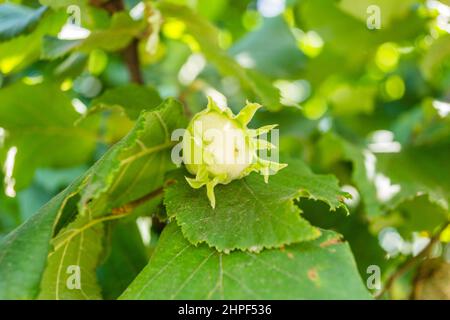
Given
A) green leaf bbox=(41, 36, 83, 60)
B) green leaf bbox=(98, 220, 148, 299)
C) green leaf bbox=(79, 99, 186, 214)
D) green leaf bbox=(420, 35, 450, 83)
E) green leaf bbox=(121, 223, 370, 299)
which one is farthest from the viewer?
green leaf bbox=(420, 35, 450, 83)

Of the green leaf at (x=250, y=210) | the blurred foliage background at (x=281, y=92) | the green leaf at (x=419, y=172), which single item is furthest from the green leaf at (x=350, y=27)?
the green leaf at (x=250, y=210)

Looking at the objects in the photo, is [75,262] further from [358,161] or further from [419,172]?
[419,172]

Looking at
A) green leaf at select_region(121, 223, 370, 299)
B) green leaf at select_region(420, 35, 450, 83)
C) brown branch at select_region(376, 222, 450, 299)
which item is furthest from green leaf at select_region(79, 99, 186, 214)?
green leaf at select_region(420, 35, 450, 83)

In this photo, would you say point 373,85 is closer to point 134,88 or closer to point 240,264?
point 134,88

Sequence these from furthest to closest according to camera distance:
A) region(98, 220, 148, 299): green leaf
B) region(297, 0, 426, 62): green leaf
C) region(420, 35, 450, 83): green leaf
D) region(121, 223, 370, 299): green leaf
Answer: region(297, 0, 426, 62): green leaf → region(420, 35, 450, 83): green leaf → region(98, 220, 148, 299): green leaf → region(121, 223, 370, 299): green leaf

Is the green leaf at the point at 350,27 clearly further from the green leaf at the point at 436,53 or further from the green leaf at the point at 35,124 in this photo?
the green leaf at the point at 35,124

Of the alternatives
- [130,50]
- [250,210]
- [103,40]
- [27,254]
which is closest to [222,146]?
[250,210]

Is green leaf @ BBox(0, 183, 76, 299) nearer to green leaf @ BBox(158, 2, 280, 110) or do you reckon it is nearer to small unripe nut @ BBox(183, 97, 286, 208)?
small unripe nut @ BBox(183, 97, 286, 208)

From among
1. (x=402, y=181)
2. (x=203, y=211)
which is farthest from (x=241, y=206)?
(x=402, y=181)
